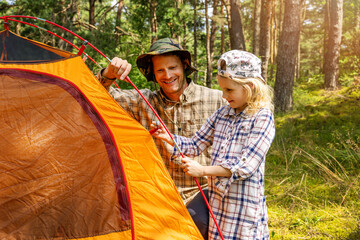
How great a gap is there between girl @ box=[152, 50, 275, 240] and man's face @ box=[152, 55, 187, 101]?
0.56 meters

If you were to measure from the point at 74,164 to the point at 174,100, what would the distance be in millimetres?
934

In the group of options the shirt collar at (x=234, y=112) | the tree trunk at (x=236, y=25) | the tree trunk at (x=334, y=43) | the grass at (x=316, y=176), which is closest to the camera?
the shirt collar at (x=234, y=112)

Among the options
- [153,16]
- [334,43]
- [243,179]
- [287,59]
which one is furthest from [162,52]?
[153,16]

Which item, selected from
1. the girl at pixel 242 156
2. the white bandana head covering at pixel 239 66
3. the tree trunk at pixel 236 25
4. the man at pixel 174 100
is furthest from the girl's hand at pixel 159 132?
the tree trunk at pixel 236 25

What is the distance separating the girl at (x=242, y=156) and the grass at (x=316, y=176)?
1.10m

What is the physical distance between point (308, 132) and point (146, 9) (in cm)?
731

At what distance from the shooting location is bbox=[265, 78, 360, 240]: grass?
2627 millimetres

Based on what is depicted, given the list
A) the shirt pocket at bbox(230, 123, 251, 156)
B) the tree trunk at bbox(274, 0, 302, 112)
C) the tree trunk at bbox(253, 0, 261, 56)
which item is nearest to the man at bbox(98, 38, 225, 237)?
the shirt pocket at bbox(230, 123, 251, 156)

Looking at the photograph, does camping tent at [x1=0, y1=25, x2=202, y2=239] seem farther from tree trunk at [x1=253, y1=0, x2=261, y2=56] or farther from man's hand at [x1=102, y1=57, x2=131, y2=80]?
tree trunk at [x1=253, y1=0, x2=261, y2=56]

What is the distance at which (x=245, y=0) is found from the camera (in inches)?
635

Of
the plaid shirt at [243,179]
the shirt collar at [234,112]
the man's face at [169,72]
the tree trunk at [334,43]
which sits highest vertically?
the tree trunk at [334,43]

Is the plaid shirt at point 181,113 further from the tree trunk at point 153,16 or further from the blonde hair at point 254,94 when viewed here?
the tree trunk at point 153,16

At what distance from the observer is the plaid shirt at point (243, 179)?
1632mm

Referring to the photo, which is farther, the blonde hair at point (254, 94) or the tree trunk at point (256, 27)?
the tree trunk at point (256, 27)
